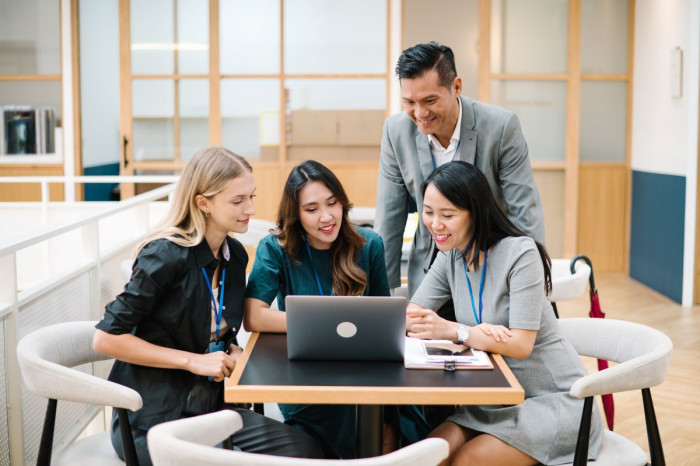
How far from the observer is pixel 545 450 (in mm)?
2227

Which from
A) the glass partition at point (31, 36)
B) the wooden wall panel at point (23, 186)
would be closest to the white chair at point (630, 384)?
the wooden wall panel at point (23, 186)

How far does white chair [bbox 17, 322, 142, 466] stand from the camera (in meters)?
2.06

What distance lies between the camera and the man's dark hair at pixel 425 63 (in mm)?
2693

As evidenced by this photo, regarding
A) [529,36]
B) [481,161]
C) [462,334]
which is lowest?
[462,334]

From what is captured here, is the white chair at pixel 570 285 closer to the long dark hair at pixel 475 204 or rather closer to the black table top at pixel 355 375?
the long dark hair at pixel 475 204

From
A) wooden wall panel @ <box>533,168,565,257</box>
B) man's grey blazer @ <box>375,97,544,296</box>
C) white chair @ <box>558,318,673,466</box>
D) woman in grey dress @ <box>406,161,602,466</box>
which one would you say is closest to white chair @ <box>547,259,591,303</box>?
man's grey blazer @ <box>375,97,544,296</box>

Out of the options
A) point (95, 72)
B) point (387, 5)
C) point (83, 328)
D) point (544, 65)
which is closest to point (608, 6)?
point (544, 65)

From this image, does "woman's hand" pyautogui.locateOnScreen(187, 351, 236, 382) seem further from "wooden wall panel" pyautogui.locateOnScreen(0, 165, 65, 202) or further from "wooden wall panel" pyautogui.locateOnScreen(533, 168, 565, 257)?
"wooden wall panel" pyautogui.locateOnScreen(0, 165, 65, 202)

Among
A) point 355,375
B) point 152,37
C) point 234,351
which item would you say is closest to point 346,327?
point 355,375

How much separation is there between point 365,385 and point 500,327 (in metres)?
0.51

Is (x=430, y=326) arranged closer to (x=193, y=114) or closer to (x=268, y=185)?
(x=268, y=185)

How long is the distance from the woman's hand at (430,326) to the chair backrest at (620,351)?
0.37 m

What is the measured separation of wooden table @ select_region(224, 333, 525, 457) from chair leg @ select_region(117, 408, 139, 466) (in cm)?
28

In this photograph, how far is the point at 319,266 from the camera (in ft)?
8.96
